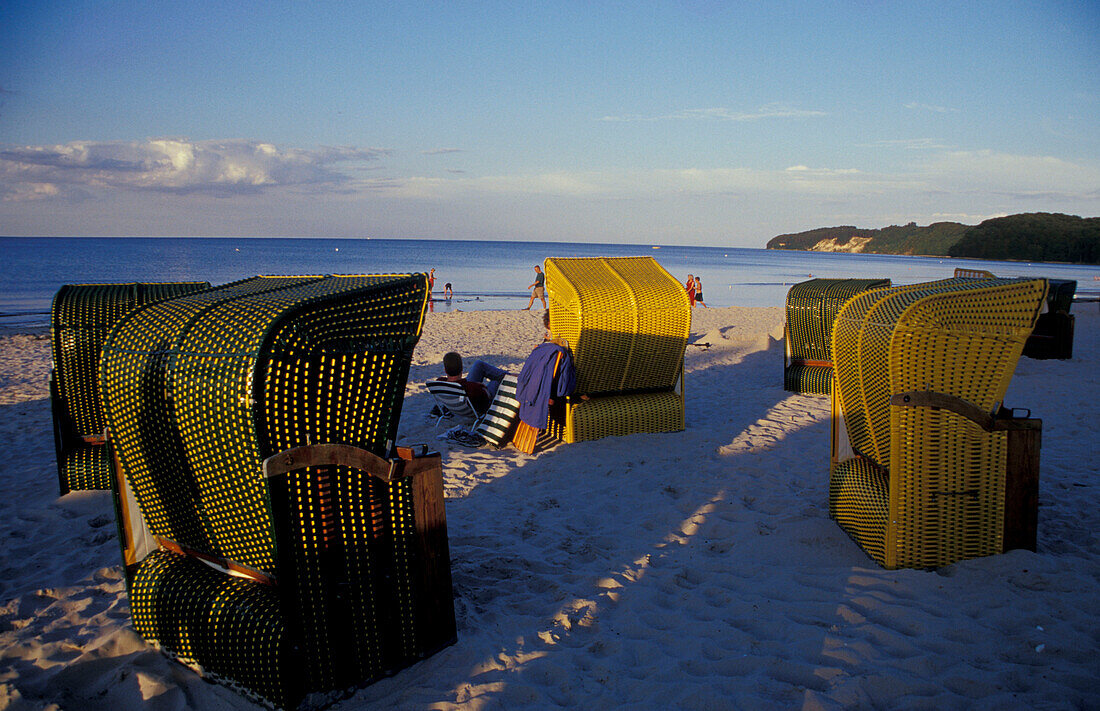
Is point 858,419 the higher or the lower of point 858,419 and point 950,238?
the lower

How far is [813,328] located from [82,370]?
8.42 m

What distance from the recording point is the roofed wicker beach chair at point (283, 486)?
103 inches

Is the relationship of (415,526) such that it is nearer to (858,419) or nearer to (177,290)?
(858,419)

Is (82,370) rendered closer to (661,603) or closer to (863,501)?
(661,603)

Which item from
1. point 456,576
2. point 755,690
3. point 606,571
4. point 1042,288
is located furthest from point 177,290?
point 1042,288

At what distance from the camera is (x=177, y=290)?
5.51m

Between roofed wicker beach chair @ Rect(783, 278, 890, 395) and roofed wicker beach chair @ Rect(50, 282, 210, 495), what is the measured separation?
7407 mm

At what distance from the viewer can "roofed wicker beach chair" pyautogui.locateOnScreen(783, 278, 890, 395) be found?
9.05 meters

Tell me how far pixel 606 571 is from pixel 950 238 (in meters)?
142

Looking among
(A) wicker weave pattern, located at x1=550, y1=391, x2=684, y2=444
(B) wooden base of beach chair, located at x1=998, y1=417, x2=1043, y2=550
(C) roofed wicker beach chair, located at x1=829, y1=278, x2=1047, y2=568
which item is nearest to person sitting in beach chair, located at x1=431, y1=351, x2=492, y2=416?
(A) wicker weave pattern, located at x1=550, y1=391, x2=684, y2=444

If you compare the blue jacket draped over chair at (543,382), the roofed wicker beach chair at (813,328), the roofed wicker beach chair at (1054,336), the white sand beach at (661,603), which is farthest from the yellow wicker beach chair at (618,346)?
the roofed wicker beach chair at (1054,336)

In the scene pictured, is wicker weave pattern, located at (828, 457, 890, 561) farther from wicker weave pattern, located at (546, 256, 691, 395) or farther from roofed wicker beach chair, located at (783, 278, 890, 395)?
roofed wicker beach chair, located at (783, 278, 890, 395)

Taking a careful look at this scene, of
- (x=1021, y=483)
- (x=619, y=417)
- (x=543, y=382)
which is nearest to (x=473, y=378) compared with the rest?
(x=543, y=382)

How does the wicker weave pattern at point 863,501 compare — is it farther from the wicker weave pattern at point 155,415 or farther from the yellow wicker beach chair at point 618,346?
the wicker weave pattern at point 155,415
